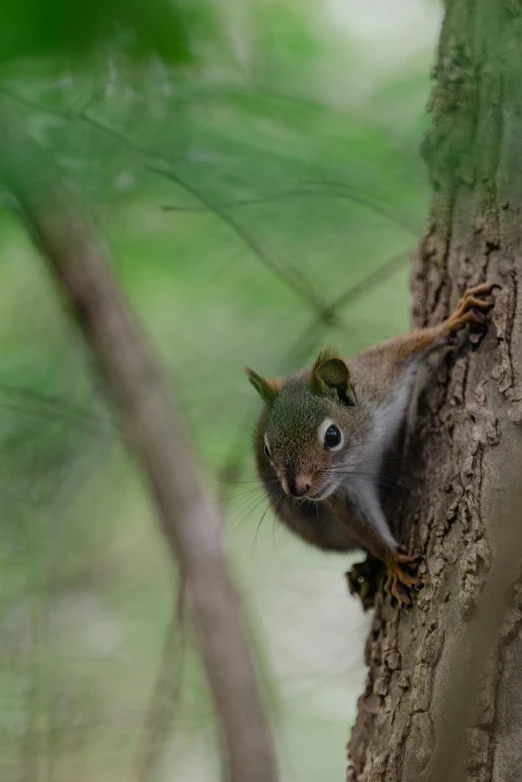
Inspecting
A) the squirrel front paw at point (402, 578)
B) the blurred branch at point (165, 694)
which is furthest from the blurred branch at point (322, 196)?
the blurred branch at point (165, 694)

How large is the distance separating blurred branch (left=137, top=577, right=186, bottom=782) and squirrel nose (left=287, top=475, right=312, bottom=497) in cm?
154

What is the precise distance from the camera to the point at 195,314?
4.01 metres

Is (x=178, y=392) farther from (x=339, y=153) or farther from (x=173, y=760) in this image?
(x=339, y=153)

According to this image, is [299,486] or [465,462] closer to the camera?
[465,462]

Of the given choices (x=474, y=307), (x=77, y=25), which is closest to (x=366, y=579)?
(x=474, y=307)

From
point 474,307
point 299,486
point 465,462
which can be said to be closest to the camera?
point 465,462

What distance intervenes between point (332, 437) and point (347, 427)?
10 cm

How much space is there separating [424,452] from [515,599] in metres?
0.62

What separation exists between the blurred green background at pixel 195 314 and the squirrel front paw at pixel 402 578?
700 mm

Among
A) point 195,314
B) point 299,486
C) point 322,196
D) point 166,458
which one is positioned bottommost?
point 299,486

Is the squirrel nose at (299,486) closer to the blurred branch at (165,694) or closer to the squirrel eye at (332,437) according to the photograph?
the squirrel eye at (332,437)

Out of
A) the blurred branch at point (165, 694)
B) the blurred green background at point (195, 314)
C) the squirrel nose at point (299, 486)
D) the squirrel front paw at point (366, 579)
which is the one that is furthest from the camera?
the blurred branch at point (165, 694)

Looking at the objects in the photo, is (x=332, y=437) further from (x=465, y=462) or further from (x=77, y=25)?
(x=77, y=25)

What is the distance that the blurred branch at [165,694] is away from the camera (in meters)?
3.74
